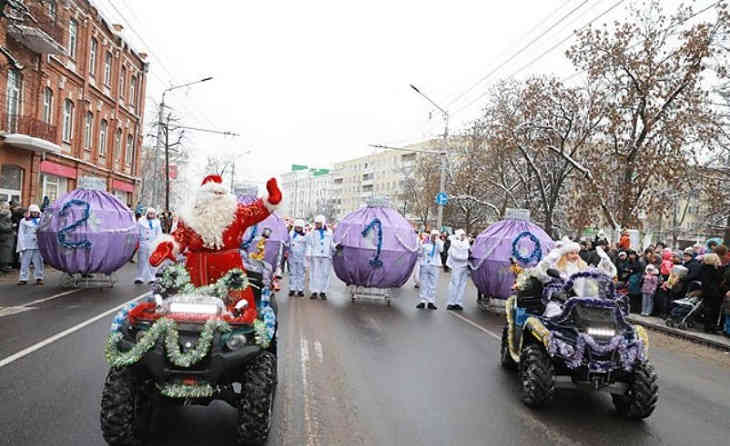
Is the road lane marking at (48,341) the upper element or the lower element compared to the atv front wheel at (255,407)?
lower

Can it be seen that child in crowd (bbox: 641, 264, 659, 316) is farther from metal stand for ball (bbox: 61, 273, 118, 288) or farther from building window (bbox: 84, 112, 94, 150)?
building window (bbox: 84, 112, 94, 150)

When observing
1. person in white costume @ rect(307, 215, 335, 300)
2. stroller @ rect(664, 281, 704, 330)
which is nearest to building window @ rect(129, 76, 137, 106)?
person in white costume @ rect(307, 215, 335, 300)

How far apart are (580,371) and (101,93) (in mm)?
30482

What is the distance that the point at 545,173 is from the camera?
33.9 metres

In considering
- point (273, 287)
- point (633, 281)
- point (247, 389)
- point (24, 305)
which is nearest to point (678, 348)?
point (633, 281)

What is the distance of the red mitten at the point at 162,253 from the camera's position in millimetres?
5406

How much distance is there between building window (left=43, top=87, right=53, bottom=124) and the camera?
79.8ft

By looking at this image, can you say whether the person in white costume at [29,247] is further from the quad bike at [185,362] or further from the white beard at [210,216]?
the quad bike at [185,362]

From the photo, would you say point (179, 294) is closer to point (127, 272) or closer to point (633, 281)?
point (633, 281)

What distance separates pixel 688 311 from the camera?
43.0 ft

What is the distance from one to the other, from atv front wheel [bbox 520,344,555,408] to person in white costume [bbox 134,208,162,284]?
1124 cm

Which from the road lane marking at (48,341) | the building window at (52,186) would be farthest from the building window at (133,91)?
the road lane marking at (48,341)

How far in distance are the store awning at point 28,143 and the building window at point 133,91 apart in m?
13.9

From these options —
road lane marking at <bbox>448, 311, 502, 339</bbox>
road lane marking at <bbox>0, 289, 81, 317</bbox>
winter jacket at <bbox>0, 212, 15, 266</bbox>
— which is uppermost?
winter jacket at <bbox>0, 212, 15, 266</bbox>
